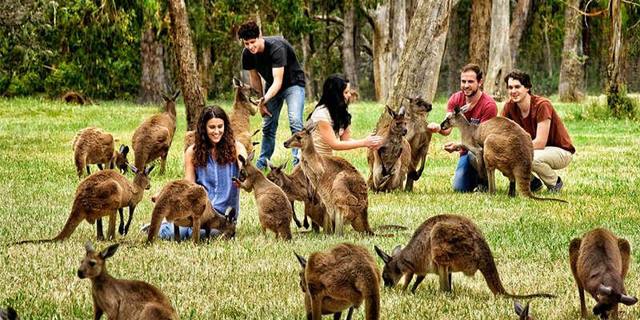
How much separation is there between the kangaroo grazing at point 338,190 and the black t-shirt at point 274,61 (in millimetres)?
4557

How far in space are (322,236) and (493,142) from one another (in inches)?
127

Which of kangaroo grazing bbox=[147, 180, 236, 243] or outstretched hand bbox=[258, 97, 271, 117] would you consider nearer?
kangaroo grazing bbox=[147, 180, 236, 243]

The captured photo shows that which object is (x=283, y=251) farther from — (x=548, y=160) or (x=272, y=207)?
(x=548, y=160)

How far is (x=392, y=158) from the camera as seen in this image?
12.3 metres

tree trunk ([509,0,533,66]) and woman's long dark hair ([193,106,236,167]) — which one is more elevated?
tree trunk ([509,0,533,66])

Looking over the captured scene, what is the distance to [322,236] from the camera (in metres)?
9.36

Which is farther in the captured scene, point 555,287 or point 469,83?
point 469,83

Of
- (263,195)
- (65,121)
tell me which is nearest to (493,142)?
(263,195)

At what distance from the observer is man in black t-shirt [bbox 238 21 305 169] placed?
14125mm

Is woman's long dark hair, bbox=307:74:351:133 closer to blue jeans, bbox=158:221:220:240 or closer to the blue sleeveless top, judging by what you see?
the blue sleeveless top

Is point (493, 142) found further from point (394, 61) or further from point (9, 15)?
point (394, 61)

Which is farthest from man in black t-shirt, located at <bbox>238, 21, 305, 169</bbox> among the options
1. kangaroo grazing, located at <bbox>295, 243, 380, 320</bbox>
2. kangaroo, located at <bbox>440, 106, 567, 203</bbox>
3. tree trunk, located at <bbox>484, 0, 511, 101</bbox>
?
tree trunk, located at <bbox>484, 0, 511, 101</bbox>

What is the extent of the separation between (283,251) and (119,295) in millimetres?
2922

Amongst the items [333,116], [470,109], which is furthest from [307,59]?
[333,116]
